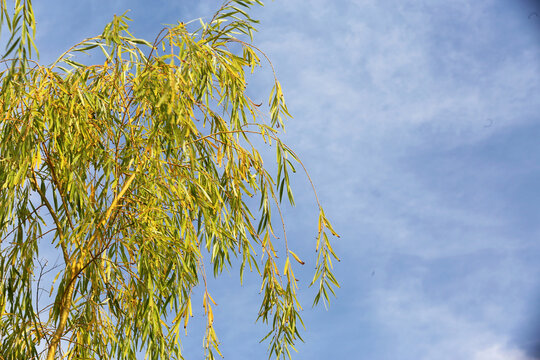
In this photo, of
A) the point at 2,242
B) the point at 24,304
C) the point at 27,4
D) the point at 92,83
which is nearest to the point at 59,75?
the point at 92,83

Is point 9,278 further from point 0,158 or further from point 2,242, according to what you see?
point 0,158

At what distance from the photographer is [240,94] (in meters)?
4.04

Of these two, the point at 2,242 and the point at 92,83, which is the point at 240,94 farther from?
the point at 2,242

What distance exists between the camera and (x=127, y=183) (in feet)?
11.6

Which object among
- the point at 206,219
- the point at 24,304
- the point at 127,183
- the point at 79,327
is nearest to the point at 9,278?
the point at 24,304

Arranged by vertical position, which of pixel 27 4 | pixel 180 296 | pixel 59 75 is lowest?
pixel 180 296

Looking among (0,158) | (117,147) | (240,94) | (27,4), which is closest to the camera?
(27,4)

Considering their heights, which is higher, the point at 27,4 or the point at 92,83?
the point at 92,83

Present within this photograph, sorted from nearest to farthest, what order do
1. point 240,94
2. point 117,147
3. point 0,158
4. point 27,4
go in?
1. point 27,4
2. point 0,158
3. point 117,147
4. point 240,94

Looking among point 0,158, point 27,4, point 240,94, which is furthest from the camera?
point 240,94

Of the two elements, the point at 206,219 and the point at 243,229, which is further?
the point at 243,229

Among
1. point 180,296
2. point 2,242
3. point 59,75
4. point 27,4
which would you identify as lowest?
point 180,296

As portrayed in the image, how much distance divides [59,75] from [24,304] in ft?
4.37

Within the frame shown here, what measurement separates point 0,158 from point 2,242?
1.72ft
